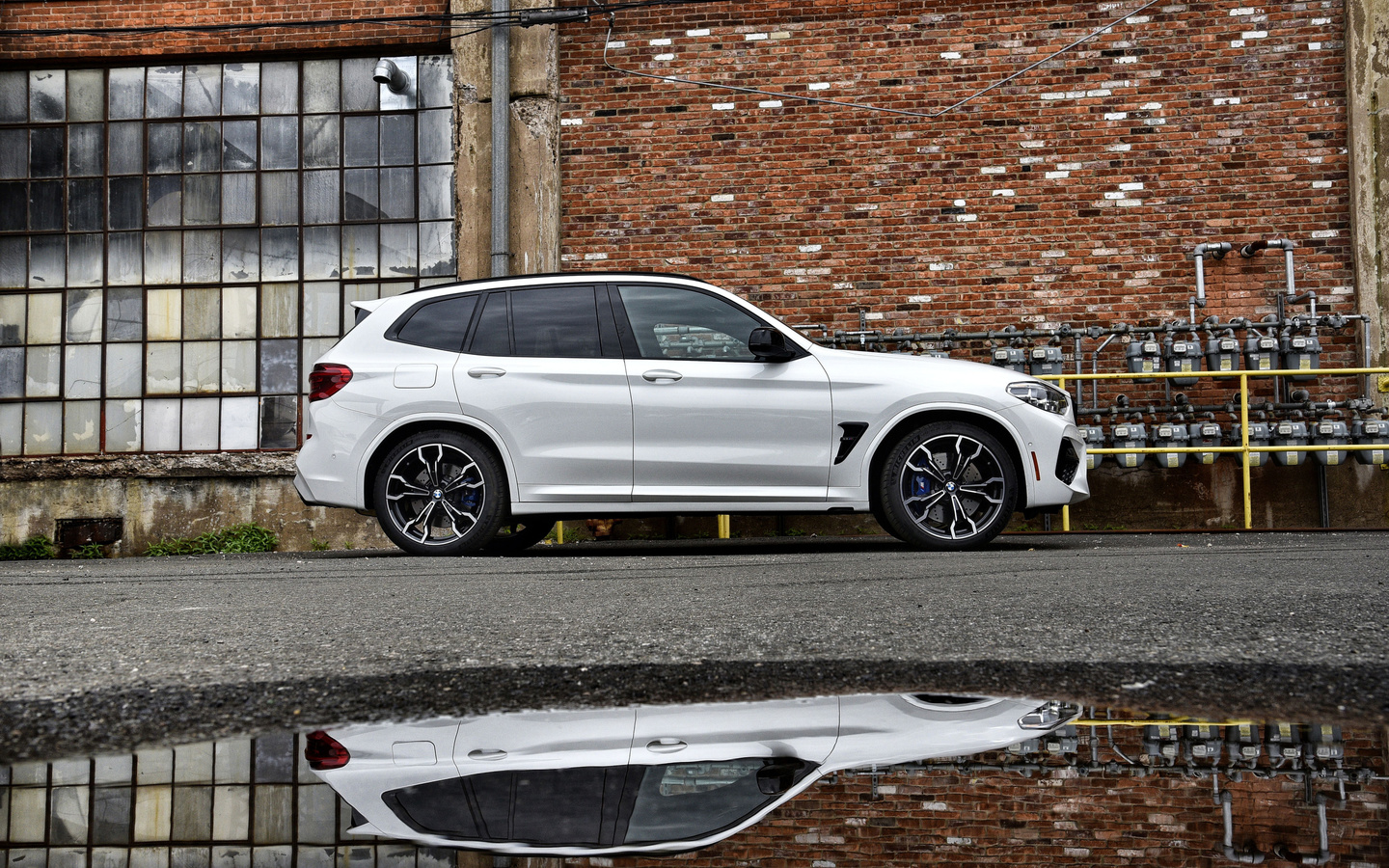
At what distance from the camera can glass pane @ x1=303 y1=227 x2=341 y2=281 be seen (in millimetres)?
11320

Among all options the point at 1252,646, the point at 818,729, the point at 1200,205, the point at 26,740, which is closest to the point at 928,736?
the point at 818,729

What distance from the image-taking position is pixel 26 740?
211 centimetres

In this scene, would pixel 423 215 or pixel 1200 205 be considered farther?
pixel 423 215

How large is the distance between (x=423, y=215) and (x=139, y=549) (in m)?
3.95

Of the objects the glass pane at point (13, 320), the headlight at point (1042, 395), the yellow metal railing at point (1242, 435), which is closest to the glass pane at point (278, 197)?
the glass pane at point (13, 320)

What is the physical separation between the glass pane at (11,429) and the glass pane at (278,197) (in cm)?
295

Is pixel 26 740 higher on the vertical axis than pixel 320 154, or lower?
lower

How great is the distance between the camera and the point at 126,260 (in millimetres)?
11523

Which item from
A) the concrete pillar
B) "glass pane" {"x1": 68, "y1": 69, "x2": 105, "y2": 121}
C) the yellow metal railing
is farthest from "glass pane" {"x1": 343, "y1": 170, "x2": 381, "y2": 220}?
the yellow metal railing

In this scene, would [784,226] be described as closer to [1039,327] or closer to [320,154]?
[1039,327]

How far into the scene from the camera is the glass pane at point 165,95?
11562mm

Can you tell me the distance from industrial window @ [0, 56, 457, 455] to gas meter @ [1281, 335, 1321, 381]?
23.8 ft

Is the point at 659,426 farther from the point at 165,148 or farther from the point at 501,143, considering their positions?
the point at 165,148

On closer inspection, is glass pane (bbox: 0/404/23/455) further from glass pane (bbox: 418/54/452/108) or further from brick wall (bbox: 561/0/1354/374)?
brick wall (bbox: 561/0/1354/374)
